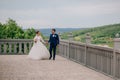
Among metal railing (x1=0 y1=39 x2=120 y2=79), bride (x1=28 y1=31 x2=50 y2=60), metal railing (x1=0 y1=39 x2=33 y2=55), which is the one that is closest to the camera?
metal railing (x1=0 y1=39 x2=120 y2=79)

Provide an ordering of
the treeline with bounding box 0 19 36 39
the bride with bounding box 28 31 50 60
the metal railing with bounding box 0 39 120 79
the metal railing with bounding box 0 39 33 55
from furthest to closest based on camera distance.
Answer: the treeline with bounding box 0 19 36 39
the metal railing with bounding box 0 39 33 55
the bride with bounding box 28 31 50 60
the metal railing with bounding box 0 39 120 79

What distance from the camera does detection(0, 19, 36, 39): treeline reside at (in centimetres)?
4967

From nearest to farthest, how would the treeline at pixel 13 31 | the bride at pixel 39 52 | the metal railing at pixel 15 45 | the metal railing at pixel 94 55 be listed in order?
the metal railing at pixel 94 55, the bride at pixel 39 52, the metal railing at pixel 15 45, the treeline at pixel 13 31

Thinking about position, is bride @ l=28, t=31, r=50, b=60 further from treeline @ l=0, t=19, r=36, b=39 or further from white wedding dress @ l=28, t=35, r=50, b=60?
treeline @ l=0, t=19, r=36, b=39

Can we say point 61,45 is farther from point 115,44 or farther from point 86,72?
point 115,44

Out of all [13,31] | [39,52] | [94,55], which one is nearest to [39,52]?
[39,52]

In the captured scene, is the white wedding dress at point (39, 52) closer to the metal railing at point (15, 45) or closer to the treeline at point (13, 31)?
the metal railing at point (15, 45)

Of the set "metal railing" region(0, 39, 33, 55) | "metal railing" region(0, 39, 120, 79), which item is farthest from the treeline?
"metal railing" region(0, 39, 120, 79)

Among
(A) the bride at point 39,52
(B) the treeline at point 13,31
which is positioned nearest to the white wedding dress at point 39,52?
(A) the bride at point 39,52

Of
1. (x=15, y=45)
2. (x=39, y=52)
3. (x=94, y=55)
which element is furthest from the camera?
(x=15, y=45)

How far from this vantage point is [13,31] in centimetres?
5109

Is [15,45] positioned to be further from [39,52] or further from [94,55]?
[94,55]

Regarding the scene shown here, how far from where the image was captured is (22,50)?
35438 mm

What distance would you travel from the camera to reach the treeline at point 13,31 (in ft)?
163
